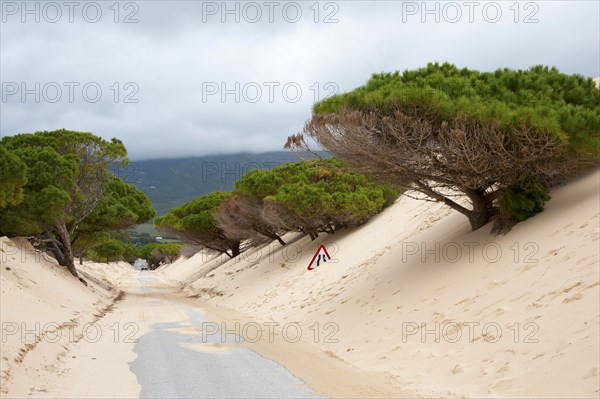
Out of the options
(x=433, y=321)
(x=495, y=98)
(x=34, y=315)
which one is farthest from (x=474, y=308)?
(x=34, y=315)

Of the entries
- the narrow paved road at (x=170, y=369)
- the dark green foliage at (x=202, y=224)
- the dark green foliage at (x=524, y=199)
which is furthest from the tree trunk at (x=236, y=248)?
the dark green foliage at (x=524, y=199)

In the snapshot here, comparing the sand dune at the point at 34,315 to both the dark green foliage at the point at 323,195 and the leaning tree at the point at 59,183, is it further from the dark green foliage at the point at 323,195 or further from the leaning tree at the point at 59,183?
the dark green foliage at the point at 323,195

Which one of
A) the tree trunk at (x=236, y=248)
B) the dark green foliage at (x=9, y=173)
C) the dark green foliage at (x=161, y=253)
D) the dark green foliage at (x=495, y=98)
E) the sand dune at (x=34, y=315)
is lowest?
the dark green foliage at (x=161, y=253)

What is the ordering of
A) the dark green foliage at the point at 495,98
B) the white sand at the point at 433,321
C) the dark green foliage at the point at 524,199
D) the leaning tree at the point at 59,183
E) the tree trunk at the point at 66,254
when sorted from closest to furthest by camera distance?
the white sand at the point at 433,321
the dark green foliage at the point at 495,98
the dark green foliage at the point at 524,199
the leaning tree at the point at 59,183
the tree trunk at the point at 66,254

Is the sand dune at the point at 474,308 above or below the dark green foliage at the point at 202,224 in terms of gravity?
above

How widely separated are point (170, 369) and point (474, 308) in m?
5.45

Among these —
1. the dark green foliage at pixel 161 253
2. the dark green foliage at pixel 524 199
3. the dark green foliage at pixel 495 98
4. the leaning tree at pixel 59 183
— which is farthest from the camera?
the dark green foliage at pixel 161 253

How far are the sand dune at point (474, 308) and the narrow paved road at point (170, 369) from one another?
82 centimetres

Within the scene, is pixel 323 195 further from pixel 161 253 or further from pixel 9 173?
pixel 161 253

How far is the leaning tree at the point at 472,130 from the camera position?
11477mm

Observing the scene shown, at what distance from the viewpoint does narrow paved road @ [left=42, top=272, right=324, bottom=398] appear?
23.4ft

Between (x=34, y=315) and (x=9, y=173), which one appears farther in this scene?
(x=9, y=173)

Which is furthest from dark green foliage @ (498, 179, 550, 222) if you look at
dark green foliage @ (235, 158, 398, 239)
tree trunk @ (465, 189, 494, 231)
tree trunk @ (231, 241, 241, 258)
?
tree trunk @ (231, 241, 241, 258)

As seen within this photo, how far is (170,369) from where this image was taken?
848 cm
